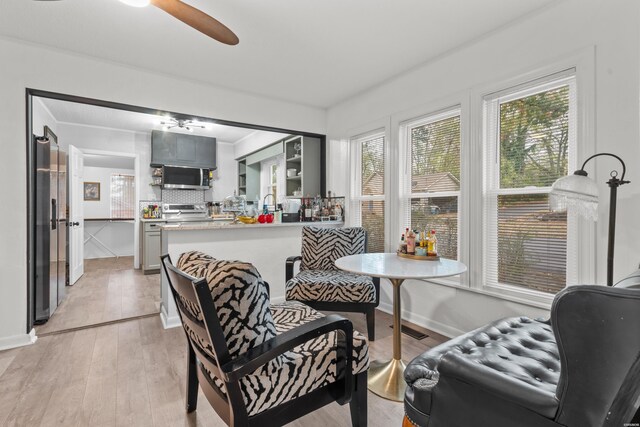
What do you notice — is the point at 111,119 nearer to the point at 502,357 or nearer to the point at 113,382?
the point at 113,382

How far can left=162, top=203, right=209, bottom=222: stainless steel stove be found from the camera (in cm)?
595

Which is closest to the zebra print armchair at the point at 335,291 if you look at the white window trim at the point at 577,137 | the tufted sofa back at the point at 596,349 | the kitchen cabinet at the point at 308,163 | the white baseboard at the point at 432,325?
the white baseboard at the point at 432,325

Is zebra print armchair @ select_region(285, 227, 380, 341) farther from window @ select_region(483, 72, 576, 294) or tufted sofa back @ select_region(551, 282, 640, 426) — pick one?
tufted sofa back @ select_region(551, 282, 640, 426)

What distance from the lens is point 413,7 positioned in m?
2.15

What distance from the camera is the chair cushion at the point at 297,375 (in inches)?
47.0

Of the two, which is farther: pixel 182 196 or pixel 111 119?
pixel 182 196

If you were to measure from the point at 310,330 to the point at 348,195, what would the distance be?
283 centimetres

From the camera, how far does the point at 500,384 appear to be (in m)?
0.99

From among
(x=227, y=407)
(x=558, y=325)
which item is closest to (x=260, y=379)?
(x=227, y=407)

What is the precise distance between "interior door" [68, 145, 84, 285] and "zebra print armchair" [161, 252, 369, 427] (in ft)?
13.3

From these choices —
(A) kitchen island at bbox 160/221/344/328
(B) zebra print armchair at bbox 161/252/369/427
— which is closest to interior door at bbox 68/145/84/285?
(A) kitchen island at bbox 160/221/344/328

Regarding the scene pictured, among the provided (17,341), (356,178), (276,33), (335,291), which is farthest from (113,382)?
(356,178)

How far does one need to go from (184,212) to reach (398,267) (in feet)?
17.2

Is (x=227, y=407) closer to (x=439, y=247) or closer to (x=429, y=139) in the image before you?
(x=439, y=247)
